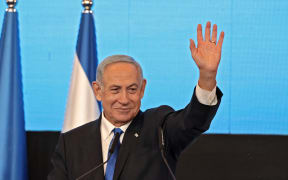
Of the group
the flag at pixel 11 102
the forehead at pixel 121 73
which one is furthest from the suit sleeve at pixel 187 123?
the flag at pixel 11 102

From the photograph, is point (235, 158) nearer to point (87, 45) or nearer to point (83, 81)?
point (83, 81)

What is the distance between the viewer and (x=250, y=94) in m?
3.84

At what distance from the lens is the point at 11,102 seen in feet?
11.9

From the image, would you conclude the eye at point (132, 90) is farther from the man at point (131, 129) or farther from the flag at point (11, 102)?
the flag at point (11, 102)

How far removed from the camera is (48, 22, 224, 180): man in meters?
1.73

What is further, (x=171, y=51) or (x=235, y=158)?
(x=171, y=51)

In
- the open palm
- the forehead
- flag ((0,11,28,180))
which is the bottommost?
flag ((0,11,28,180))

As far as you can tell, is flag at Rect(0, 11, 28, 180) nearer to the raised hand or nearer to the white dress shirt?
the white dress shirt

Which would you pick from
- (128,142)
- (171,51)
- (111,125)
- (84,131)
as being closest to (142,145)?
(128,142)

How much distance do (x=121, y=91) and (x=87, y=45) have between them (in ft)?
6.05

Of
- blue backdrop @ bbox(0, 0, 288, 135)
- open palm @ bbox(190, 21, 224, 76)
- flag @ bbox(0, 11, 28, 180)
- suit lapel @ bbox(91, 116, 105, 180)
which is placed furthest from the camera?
blue backdrop @ bbox(0, 0, 288, 135)

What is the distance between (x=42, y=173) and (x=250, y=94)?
1.84 meters

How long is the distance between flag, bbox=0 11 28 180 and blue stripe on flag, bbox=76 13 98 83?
490 mm

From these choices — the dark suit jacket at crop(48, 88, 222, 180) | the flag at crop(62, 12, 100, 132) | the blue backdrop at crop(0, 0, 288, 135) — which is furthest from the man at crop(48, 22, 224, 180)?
the blue backdrop at crop(0, 0, 288, 135)
